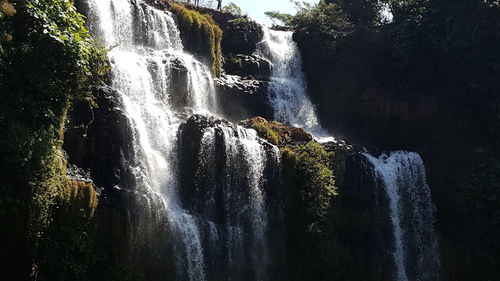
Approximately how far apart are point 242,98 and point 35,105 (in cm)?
1267

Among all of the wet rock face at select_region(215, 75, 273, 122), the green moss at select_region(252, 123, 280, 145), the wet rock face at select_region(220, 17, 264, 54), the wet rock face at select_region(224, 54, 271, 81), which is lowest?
the green moss at select_region(252, 123, 280, 145)

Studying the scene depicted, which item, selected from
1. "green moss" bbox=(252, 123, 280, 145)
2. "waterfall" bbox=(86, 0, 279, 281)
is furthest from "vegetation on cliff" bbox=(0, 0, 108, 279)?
"green moss" bbox=(252, 123, 280, 145)

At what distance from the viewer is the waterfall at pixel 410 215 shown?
23.1m

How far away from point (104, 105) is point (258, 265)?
7.15m

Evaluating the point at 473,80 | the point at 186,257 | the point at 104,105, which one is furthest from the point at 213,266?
the point at 473,80

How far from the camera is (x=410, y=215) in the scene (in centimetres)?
2383

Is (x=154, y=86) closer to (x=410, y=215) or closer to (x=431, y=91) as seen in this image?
(x=410, y=215)

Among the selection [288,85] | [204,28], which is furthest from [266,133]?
[288,85]

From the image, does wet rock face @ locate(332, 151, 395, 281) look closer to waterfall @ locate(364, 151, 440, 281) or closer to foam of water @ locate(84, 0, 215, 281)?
waterfall @ locate(364, 151, 440, 281)

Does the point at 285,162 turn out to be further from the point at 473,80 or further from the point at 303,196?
the point at 473,80

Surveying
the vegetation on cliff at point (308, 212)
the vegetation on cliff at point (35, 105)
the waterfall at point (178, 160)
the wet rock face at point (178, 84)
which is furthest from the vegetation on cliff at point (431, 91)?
the vegetation on cliff at point (35, 105)

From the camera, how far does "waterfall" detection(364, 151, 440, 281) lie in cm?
2306

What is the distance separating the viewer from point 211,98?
24.5 metres

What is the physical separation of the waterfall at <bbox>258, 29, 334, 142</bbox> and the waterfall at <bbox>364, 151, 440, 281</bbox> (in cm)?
360
